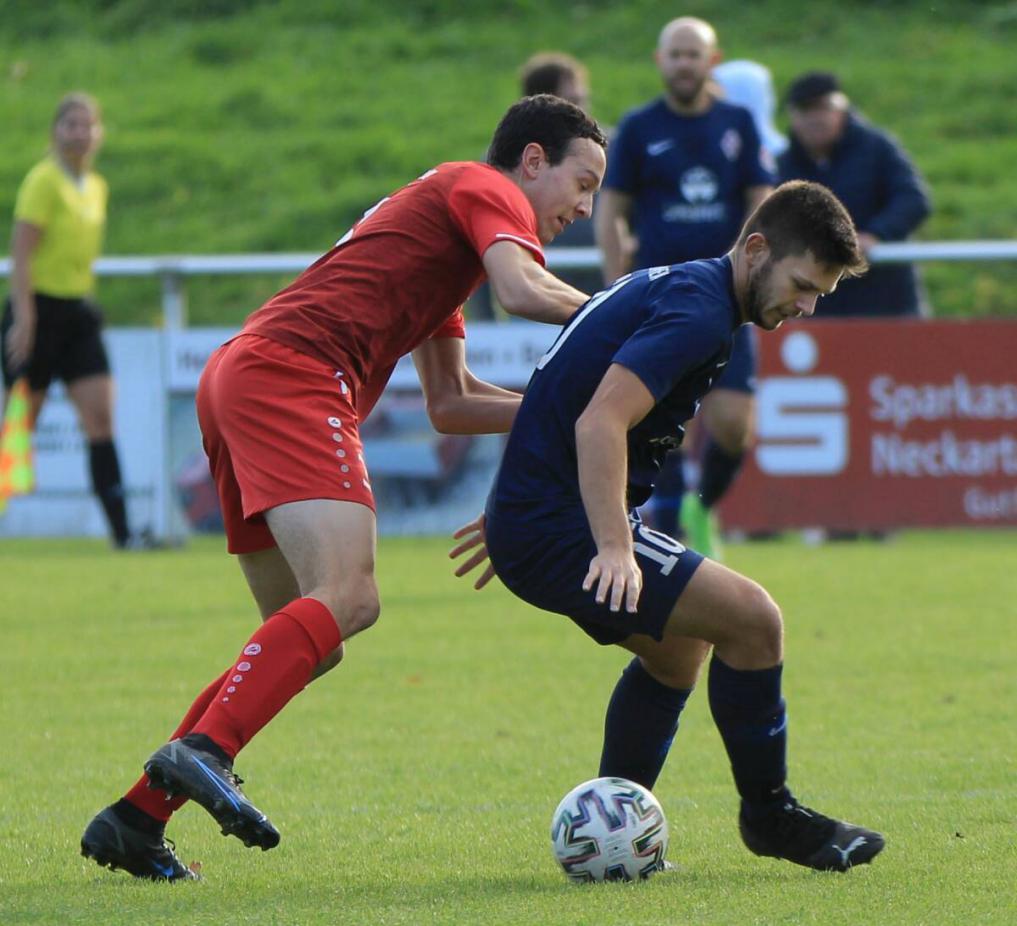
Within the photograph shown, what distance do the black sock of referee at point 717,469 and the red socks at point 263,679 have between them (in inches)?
225

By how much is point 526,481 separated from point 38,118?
2191cm

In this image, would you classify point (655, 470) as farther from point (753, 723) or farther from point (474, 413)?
point (474, 413)

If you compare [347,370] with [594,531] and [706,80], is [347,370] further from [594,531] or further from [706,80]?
[706,80]

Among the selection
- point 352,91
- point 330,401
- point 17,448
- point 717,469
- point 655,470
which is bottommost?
point 17,448

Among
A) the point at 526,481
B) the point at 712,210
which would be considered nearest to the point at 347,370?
the point at 526,481

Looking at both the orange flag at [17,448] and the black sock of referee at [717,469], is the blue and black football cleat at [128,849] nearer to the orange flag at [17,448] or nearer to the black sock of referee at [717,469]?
the black sock of referee at [717,469]

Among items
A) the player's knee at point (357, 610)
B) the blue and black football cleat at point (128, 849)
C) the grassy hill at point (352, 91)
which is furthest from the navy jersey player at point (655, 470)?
the grassy hill at point (352, 91)

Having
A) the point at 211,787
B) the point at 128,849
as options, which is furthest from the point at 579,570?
the point at 128,849

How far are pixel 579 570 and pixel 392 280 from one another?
91 centimetres

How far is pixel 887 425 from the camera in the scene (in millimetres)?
12195

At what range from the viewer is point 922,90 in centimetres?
2438

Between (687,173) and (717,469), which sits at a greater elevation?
(687,173)

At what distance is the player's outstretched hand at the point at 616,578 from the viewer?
13.3ft

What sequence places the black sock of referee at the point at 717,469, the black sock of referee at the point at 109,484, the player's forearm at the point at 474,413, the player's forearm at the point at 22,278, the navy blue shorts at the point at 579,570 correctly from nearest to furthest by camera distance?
the navy blue shorts at the point at 579,570, the player's forearm at the point at 474,413, the black sock of referee at the point at 717,469, the player's forearm at the point at 22,278, the black sock of referee at the point at 109,484
